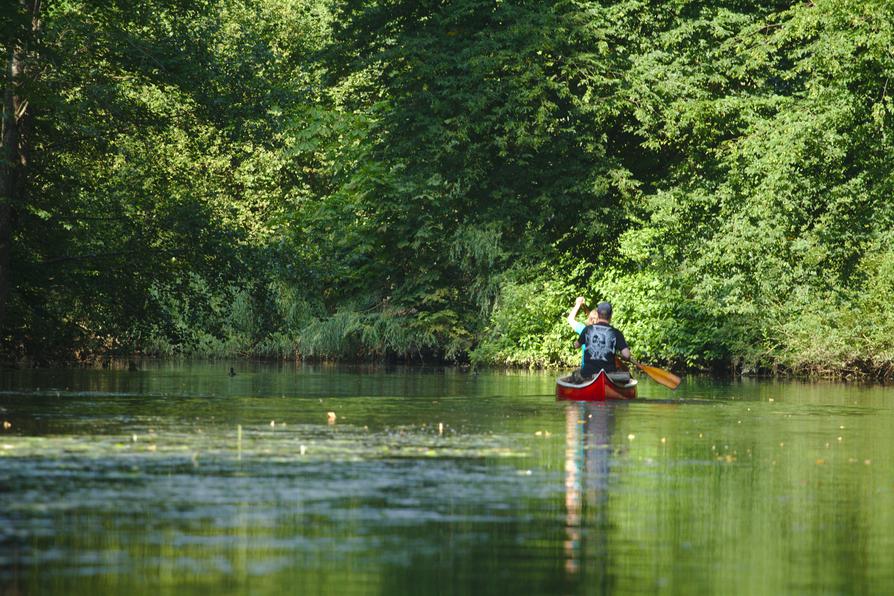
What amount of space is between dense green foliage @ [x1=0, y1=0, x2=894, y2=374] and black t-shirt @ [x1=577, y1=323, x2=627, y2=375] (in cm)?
1034

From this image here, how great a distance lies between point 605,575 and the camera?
31.9ft

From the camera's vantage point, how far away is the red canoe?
96.7ft

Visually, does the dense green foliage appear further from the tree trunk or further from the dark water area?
the dark water area

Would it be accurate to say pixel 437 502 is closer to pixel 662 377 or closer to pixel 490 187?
pixel 662 377

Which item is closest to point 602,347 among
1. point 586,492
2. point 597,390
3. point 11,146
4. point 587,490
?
point 597,390

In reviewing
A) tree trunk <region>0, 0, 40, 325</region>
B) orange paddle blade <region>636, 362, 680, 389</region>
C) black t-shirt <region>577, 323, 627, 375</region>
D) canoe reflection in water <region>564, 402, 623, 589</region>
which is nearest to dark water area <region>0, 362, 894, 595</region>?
canoe reflection in water <region>564, 402, 623, 589</region>

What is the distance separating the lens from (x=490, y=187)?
53469mm

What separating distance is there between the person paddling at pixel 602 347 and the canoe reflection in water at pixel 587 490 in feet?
16.7

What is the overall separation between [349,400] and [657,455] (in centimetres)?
1222

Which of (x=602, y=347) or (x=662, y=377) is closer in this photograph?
(x=602, y=347)

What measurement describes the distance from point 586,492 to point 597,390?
15.7 meters

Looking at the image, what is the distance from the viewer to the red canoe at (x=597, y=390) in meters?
29.5

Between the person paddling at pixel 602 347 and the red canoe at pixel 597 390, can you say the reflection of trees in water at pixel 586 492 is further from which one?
the person paddling at pixel 602 347

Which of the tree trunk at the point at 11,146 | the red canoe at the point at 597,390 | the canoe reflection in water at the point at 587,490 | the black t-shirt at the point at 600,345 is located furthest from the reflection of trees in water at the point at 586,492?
the tree trunk at the point at 11,146
